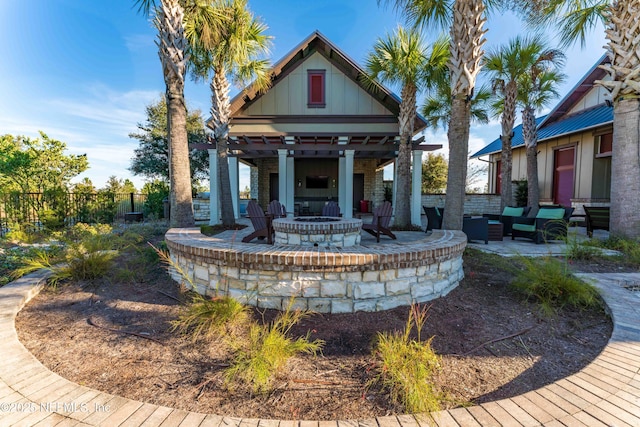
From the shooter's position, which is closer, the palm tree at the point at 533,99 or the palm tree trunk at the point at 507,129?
the palm tree trunk at the point at 507,129

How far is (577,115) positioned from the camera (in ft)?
41.1

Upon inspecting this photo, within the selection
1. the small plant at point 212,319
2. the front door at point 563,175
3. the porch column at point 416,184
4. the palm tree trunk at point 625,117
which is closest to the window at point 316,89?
the porch column at point 416,184

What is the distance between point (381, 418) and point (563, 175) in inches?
631

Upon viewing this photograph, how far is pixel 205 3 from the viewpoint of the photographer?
20.9ft

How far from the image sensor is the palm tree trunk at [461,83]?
16.5ft

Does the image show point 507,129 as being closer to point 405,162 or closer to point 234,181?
point 405,162

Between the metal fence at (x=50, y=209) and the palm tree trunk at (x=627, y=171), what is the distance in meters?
14.8

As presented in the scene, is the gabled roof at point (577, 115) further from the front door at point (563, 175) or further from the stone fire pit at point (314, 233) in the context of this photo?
the stone fire pit at point (314, 233)

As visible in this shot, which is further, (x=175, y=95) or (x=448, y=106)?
(x=448, y=106)

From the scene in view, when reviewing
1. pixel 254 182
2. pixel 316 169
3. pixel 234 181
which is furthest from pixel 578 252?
pixel 254 182

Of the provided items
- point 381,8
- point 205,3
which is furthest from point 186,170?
point 381,8

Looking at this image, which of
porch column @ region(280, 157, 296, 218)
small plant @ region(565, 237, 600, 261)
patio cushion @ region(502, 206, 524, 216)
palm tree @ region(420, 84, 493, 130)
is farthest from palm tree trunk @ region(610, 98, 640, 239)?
porch column @ region(280, 157, 296, 218)

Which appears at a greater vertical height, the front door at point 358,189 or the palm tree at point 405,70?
the palm tree at point 405,70

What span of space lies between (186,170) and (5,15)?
561cm
